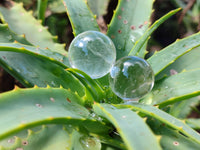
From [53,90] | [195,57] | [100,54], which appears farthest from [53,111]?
[195,57]

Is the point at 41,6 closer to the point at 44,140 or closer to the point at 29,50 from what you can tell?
the point at 29,50

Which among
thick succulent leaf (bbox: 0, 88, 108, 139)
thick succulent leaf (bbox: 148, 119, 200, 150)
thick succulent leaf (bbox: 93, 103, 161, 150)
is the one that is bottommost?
thick succulent leaf (bbox: 148, 119, 200, 150)

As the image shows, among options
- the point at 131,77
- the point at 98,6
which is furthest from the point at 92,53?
the point at 98,6

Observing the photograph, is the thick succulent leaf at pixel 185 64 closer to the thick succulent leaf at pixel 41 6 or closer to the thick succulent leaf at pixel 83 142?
the thick succulent leaf at pixel 83 142

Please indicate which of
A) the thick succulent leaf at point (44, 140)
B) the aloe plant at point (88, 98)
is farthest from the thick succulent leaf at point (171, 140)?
the thick succulent leaf at point (44, 140)

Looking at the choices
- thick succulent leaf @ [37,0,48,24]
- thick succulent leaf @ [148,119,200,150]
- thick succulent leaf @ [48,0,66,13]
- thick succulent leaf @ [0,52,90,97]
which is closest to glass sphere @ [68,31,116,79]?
thick succulent leaf @ [0,52,90,97]

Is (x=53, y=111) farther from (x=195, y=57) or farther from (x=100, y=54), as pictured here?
(x=195, y=57)

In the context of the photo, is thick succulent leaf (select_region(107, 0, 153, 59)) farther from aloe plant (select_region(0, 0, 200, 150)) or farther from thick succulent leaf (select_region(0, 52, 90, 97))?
thick succulent leaf (select_region(0, 52, 90, 97))
